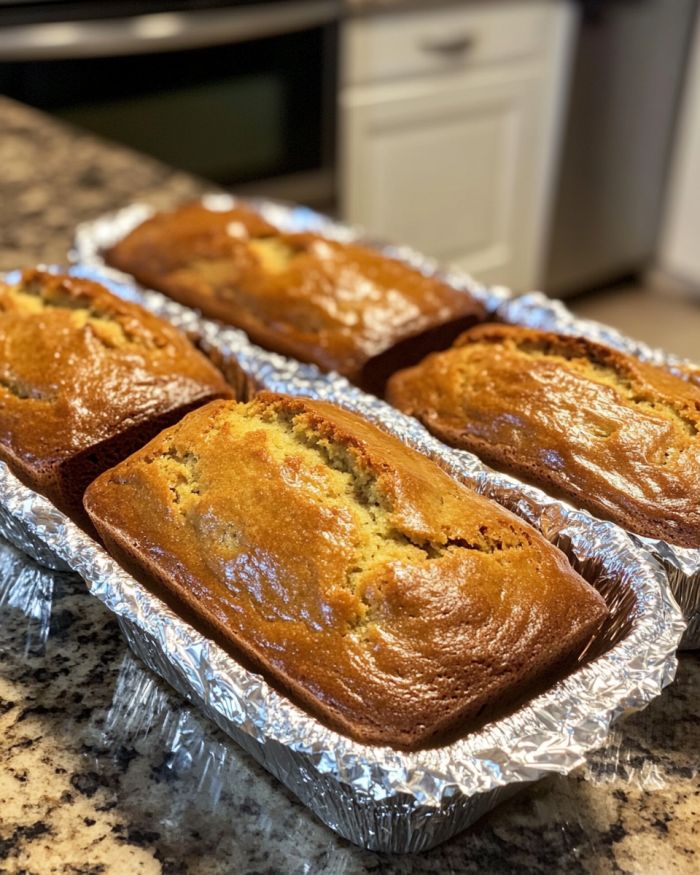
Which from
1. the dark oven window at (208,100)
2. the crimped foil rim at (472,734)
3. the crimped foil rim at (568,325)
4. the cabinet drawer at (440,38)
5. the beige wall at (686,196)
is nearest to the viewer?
the crimped foil rim at (472,734)

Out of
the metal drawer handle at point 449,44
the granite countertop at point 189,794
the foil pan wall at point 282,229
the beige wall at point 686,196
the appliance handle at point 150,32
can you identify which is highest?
the appliance handle at point 150,32

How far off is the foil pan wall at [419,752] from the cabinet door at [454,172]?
2.38 metres

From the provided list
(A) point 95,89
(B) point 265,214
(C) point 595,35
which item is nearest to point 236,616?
(B) point 265,214

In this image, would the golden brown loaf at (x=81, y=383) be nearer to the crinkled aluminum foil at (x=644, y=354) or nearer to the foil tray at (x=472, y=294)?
the foil tray at (x=472, y=294)

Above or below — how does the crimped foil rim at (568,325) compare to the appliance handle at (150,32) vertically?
below

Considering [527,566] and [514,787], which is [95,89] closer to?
[527,566]

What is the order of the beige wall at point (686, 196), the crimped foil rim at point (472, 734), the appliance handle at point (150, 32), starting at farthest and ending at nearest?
the beige wall at point (686, 196), the appliance handle at point (150, 32), the crimped foil rim at point (472, 734)

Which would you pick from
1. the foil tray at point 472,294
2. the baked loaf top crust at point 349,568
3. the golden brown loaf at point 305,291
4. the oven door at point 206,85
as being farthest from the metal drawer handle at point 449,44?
the baked loaf top crust at point 349,568

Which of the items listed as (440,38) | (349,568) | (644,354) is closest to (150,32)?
(440,38)

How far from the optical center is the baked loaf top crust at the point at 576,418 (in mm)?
1071

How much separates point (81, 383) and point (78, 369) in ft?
0.09

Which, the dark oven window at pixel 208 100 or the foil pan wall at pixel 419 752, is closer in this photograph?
the foil pan wall at pixel 419 752

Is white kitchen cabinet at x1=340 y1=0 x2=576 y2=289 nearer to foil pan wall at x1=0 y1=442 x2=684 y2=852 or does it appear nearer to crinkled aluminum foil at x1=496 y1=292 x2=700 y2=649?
crinkled aluminum foil at x1=496 y1=292 x2=700 y2=649

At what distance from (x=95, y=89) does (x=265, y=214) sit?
936 millimetres
